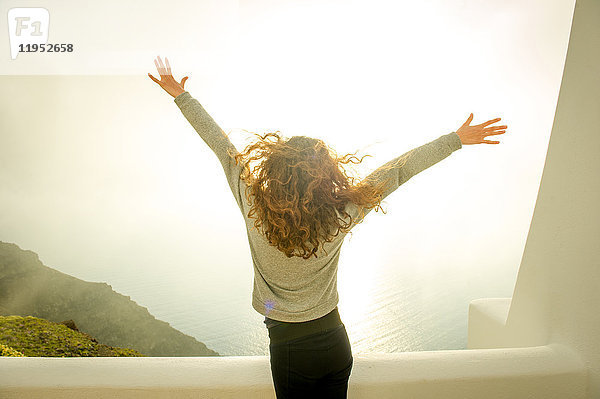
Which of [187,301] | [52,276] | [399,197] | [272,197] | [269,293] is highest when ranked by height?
[272,197]

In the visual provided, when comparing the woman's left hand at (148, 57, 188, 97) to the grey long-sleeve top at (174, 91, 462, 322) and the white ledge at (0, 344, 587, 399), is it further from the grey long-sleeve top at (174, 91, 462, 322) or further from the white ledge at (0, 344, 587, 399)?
the white ledge at (0, 344, 587, 399)

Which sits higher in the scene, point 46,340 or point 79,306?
point 46,340

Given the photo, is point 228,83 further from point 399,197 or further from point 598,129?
point 598,129

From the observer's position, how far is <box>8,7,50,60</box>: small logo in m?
3.61

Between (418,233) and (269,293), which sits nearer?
(269,293)

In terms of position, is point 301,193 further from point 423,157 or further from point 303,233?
point 423,157

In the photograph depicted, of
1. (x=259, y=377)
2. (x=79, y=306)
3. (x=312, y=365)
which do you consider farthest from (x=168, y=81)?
(x=79, y=306)

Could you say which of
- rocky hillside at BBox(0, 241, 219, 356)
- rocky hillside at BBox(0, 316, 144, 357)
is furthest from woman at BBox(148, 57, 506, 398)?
rocky hillside at BBox(0, 241, 219, 356)

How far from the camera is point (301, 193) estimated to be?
3.07 ft

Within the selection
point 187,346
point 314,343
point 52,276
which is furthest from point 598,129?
point 52,276

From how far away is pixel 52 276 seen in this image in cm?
954

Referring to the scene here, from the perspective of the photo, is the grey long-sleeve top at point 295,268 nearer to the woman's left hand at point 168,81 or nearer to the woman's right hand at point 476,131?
the woman's right hand at point 476,131

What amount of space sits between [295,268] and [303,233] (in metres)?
0.13

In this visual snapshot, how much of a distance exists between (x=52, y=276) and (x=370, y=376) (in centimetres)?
1043
